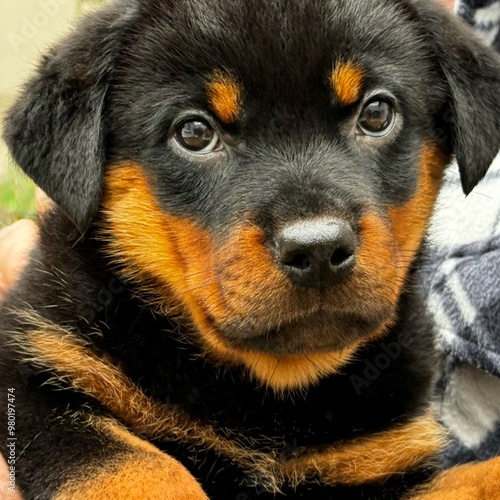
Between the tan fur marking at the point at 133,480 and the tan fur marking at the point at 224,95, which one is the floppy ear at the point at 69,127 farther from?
the tan fur marking at the point at 133,480

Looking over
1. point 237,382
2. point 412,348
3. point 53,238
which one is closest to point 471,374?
point 412,348

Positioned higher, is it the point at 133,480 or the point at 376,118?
the point at 376,118

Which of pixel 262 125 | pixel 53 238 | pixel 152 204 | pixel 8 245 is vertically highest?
pixel 262 125

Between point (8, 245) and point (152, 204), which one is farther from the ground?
point (152, 204)

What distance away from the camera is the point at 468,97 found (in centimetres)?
246

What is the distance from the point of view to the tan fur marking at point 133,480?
6.30ft

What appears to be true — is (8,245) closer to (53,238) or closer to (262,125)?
(53,238)

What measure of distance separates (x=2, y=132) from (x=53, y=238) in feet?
1.31

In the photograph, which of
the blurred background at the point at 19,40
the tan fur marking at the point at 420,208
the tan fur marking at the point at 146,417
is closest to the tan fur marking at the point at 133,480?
the tan fur marking at the point at 146,417

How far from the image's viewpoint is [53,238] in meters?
2.54

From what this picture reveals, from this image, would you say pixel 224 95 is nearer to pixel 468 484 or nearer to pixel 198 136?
pixel 198 136

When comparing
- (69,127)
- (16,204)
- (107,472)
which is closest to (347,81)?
(69,127)

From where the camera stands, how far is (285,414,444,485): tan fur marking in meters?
2.32

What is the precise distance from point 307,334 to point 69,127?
0.97 meters
